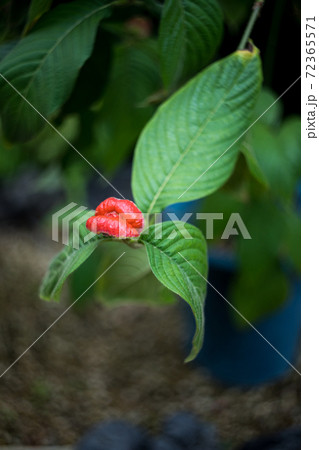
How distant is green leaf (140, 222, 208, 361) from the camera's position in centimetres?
29

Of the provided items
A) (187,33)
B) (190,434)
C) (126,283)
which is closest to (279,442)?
(190,434)

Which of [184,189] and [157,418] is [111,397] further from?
[184,189]

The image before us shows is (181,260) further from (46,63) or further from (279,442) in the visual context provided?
(279,442)

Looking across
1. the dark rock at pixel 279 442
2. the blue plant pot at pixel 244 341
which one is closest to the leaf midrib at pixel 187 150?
the dark rock at pixel 279 442

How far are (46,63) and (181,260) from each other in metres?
0.20

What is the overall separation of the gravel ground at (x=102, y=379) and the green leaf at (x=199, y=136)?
0.35m

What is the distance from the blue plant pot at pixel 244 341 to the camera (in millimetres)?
Answer: 931

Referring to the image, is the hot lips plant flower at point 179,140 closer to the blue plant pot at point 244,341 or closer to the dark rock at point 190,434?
the dark rock at point 190,434

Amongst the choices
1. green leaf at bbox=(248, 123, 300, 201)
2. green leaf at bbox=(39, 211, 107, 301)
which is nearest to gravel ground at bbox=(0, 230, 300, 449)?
green leaf at bbox=(39, 211, 107, 301)

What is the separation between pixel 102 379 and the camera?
955 mm

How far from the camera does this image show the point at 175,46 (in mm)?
393

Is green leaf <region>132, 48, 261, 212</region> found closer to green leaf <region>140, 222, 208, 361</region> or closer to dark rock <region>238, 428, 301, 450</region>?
green leaf <region>140, 222, 208, 361</region>

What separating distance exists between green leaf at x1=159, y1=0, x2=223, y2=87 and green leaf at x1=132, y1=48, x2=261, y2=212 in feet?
0.11

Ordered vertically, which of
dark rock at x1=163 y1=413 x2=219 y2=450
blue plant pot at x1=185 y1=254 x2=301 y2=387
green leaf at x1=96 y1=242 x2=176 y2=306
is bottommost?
dark rock at x1=163 y1=413 x2=219 y2=450
